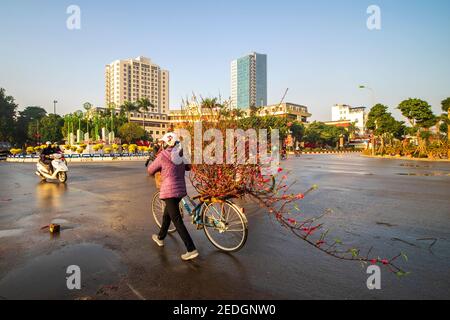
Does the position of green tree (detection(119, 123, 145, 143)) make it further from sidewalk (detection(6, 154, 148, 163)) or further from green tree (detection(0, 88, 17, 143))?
sidewalk (detection(6, 154, 148, 163))

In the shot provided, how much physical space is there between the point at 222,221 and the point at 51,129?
89.3m

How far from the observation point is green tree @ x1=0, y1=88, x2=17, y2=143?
72.9m

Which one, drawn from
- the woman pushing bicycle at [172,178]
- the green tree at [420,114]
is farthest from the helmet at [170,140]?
the green tree at [420,114]

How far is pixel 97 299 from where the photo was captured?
3.21 metres

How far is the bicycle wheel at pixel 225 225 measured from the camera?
4639 millimetres

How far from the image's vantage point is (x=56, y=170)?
12961 mm

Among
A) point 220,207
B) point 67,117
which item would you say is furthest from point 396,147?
point 67,117

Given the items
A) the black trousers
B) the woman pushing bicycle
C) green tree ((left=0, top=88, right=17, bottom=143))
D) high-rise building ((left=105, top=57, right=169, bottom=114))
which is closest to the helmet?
the woman pushing bicycle

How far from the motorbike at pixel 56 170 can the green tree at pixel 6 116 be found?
74181 mm

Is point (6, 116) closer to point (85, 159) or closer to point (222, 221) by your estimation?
point (85, 159)

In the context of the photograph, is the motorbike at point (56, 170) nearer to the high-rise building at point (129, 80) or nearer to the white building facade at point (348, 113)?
the high-rise building at point (129, 80)

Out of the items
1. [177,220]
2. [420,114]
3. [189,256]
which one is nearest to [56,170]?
[177,220]

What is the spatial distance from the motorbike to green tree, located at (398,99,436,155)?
42996mm
